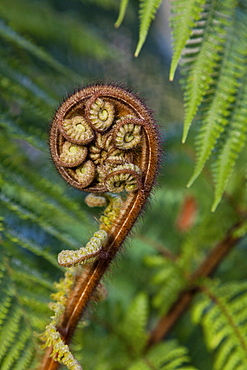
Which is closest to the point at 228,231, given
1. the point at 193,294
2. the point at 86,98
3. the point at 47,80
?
the point at 193,294

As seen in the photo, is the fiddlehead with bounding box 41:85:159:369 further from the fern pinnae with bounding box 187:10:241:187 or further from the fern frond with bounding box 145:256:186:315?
the fern frond with bounding box 145:256:186:315

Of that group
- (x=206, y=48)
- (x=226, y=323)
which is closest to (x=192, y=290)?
(x=226, y=323)

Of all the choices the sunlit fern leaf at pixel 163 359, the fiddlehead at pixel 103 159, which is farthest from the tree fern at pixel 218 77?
the sunlit fern leaf at pixel 163 359

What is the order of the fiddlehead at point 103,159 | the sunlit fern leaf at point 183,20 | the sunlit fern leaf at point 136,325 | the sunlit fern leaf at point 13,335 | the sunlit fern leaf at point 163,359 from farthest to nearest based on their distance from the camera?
the sunlit fern leaf at point 136,325
the sunlit fern leaf at point 163,359
the sunlit fern leaf at point 183,20
the sunlit fern leaf at point 13,335
the fiddlehead at point 103,159

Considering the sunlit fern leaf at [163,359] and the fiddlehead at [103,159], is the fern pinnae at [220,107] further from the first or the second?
the sunlit fern leaf at [163,359]

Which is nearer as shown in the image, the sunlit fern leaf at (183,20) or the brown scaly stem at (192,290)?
the sunlit fern leaf at (183,20)

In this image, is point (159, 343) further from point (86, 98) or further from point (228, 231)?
point (86, 98)
